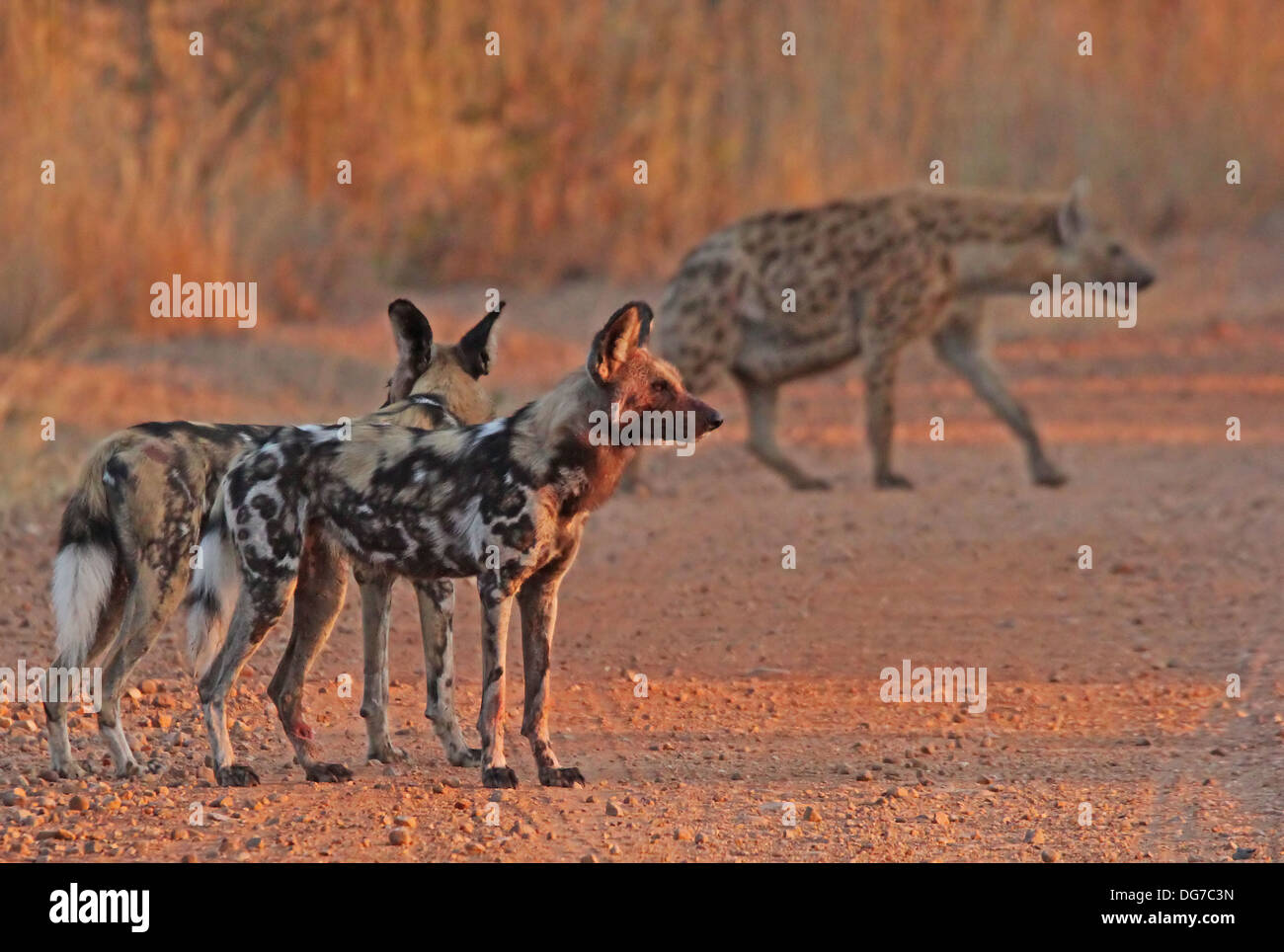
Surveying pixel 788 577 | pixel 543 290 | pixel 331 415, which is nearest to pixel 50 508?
pixel 331 415

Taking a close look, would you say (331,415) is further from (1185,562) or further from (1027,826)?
(1027,826)

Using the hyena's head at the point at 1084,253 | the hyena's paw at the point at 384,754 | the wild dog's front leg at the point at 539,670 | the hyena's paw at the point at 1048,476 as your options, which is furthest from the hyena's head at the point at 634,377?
the hyena's head at the point at 1084,253

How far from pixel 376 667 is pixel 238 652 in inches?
21.3

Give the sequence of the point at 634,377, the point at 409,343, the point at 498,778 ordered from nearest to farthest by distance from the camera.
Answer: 1. the point at 498,778
2. the point at 634,377
3. the point at 409,343

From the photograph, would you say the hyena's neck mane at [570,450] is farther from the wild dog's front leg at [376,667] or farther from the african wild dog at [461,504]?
the wild dog's front leg at [376,667]

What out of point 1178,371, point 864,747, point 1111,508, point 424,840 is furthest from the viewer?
point 1178,371

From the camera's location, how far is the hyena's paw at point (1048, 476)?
11.1 metres

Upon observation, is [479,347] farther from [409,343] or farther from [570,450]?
[570,450]

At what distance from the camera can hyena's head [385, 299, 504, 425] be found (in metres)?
6.66

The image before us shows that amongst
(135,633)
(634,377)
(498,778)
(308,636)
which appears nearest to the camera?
(498,778)

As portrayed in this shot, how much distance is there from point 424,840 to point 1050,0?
49.8ft

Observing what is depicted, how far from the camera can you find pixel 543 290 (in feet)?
54.0

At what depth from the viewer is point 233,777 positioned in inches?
230

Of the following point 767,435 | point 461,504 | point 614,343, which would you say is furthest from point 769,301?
point 461,504
